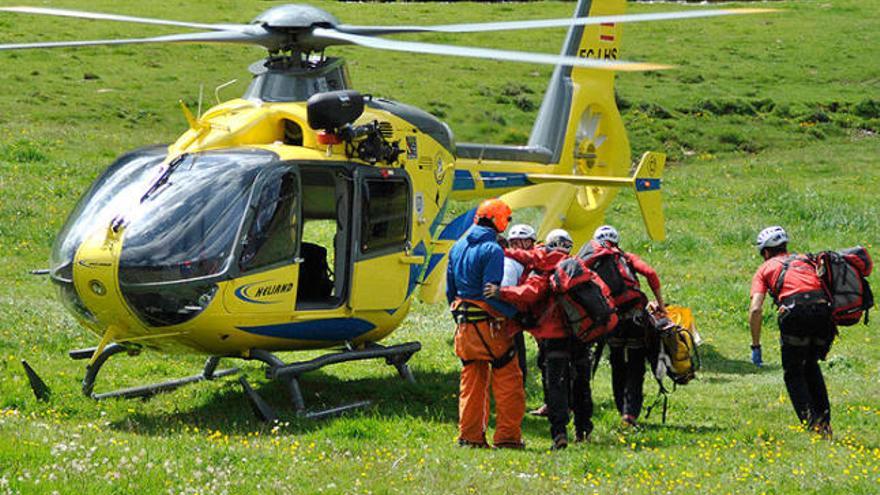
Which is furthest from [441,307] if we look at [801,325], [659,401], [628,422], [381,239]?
[801,325]

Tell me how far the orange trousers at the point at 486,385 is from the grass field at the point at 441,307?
422 millimetres

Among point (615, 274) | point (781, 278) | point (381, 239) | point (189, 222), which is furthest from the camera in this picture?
point (381, 239)

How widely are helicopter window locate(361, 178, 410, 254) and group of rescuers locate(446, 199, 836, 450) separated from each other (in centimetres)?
164

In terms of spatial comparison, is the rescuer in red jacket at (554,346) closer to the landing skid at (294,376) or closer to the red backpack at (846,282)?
the landing skid at (294,376)

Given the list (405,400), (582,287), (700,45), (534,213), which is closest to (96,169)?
(534,213)

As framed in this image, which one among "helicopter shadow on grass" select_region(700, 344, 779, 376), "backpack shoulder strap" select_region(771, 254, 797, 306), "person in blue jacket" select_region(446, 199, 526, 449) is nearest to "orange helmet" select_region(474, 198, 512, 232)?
"person in blue jacket" select_region(446, 199, 526, 449)

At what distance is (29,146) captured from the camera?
1054 inches

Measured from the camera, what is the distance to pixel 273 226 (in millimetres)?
11875

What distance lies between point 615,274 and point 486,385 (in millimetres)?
1965

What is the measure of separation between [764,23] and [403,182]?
129ft

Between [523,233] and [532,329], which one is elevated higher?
[523,233]

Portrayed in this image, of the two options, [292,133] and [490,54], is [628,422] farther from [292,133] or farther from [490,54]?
[292,133]

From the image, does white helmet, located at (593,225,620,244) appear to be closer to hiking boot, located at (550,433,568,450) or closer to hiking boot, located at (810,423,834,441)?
hiking boot, located at (550,433,568,450)

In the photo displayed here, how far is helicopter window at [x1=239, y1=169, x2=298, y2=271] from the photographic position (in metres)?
11.6
